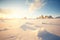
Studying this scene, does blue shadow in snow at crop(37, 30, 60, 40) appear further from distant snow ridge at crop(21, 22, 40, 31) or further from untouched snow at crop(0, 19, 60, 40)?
distant snow ridge at crop(21, 22, 40, 31)

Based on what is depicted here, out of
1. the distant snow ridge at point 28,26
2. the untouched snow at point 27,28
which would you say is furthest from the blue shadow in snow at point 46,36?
the distant snow ridge at point 28,26

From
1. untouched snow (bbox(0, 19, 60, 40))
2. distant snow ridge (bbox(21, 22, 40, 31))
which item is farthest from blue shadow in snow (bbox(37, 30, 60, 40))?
distant snow ridge (bbox(21, 22, 40, 31))

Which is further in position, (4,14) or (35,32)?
(4,14)

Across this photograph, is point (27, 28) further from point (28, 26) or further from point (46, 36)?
point (46, 36)

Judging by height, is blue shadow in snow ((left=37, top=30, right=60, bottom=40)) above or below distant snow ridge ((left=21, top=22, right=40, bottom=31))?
below

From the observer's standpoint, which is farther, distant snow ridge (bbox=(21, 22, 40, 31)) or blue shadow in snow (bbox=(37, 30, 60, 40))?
distant snow ridge (bbox=(21, 22, 40, 31))

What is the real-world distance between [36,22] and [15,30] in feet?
1.31

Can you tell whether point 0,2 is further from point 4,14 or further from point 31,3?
point 31,3

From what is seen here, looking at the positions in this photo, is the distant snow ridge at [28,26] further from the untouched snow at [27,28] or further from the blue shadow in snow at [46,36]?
the blue shadow in snow at [46,36]

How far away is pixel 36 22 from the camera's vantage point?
180 cm

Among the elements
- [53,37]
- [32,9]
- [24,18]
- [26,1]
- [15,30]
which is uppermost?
[26,1]

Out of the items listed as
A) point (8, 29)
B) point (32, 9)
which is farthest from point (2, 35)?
point (32, 9)

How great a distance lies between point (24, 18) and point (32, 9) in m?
0.22

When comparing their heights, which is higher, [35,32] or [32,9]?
[32,9]
